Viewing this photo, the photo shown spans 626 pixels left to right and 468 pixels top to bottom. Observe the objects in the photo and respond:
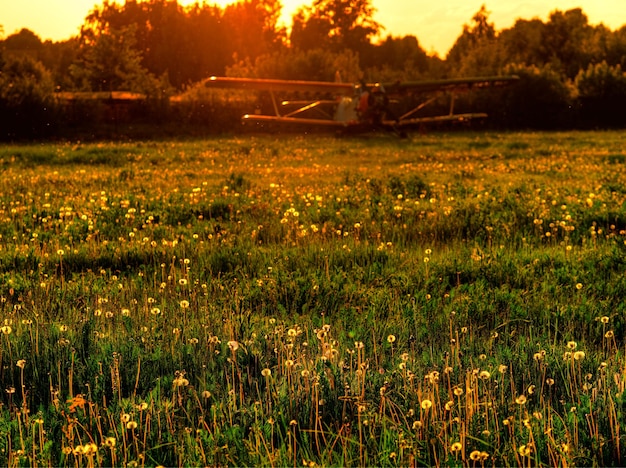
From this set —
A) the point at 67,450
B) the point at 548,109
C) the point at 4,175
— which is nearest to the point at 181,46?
the point at 548,109

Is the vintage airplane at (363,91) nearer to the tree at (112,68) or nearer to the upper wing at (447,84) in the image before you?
the upper wing at (447,84)

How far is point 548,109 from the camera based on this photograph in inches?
2306

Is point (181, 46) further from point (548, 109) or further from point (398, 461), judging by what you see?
point (398, 461)

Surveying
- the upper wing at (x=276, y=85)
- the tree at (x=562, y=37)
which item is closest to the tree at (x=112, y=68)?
the upper wing at (x=276, y=85)

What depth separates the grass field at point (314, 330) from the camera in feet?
12.5

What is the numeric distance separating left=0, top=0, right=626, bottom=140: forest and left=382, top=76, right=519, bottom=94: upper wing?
15.9 metres

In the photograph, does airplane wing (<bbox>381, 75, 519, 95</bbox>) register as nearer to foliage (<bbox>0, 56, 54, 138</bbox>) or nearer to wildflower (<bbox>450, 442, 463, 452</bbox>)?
foliage (<bbox>0, 56, 54, 138</bbox>)

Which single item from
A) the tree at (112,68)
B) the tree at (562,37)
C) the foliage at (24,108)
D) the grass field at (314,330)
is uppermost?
the tree at (562,37)

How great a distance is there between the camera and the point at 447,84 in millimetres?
39500

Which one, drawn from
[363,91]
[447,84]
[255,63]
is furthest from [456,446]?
[255,63]

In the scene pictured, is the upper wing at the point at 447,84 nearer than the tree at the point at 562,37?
Yes

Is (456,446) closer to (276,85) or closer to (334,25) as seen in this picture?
(276,85)

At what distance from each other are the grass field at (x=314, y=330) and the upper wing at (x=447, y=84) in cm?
2613

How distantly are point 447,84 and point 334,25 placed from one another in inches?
3195
